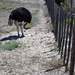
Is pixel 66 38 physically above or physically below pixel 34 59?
above

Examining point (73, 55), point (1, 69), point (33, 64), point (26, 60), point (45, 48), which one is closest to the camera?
point (73, 55)

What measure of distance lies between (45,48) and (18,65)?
1.46m

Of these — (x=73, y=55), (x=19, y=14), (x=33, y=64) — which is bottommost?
(x=33, y=64)

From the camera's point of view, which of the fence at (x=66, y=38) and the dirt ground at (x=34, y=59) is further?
the dirt ground at (x=34, y=59)

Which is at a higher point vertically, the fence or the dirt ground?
the fence

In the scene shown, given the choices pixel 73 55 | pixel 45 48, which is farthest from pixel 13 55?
pixel 73 55

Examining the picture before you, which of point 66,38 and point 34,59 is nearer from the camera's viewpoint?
point 66,38

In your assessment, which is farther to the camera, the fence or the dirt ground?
the dirt ground

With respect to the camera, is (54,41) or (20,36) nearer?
(54,41)

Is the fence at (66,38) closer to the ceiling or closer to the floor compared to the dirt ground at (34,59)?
closer to the ceiling

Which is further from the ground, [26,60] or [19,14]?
[19,14]

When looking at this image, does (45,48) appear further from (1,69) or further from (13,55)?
(1,69)

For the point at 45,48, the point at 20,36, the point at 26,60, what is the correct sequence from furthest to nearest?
the point at 20,36
the point at 45,48
the point at 26,60

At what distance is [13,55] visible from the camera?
15.0ft
